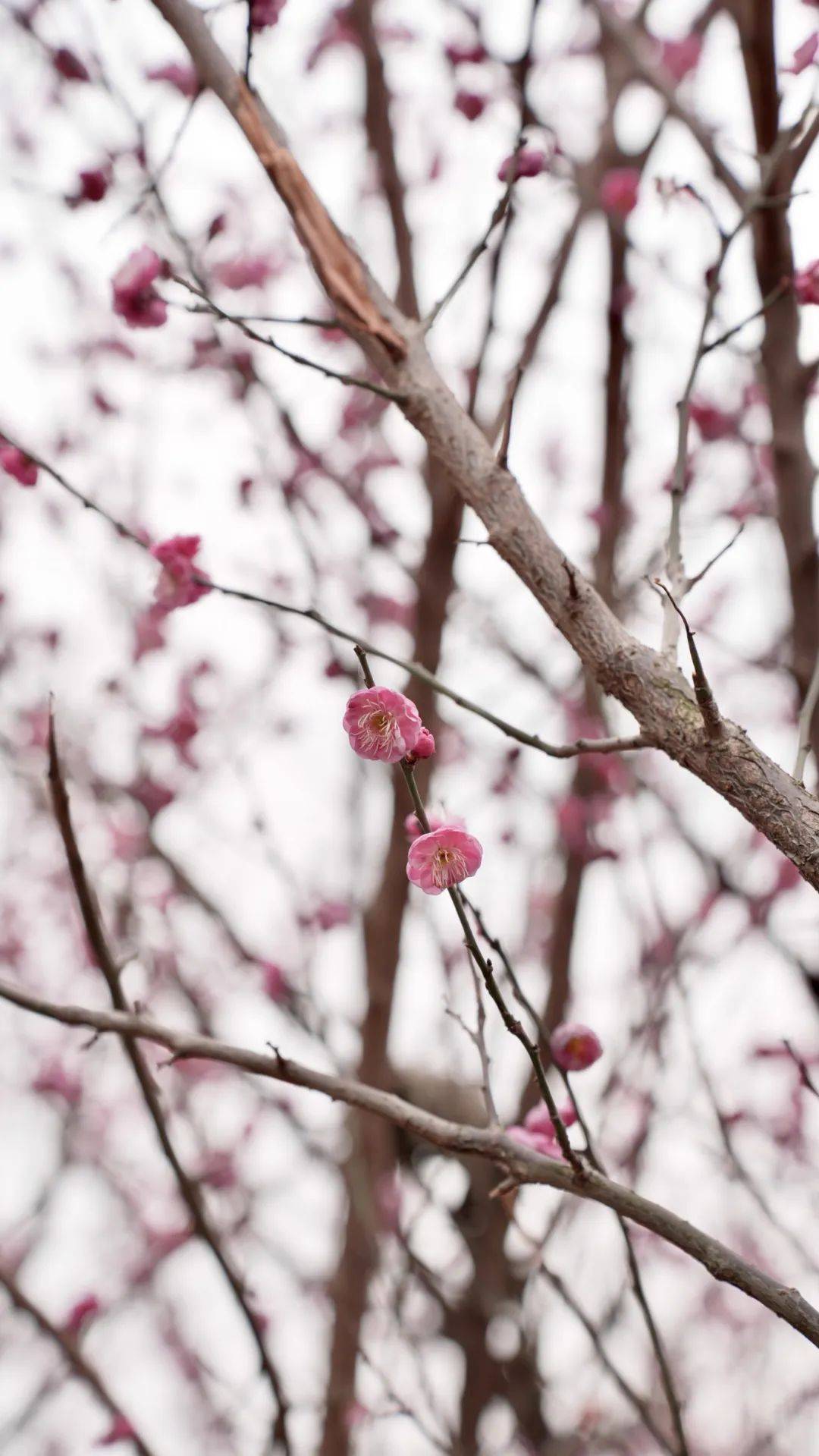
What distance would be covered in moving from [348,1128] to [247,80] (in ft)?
8.07

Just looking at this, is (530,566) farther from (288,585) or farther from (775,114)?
(288,585)

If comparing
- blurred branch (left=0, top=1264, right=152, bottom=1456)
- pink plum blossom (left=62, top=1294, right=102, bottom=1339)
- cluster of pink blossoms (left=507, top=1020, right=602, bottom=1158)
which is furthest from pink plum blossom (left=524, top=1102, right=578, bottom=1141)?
pink plum blossom (left=62, top=1294, right=102, bottom=1339)

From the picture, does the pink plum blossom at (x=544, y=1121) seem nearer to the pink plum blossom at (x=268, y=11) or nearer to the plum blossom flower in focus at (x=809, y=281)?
the plum blossom flower in focus at (x=809, y=281)

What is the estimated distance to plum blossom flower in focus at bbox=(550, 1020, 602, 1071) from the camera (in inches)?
64.2

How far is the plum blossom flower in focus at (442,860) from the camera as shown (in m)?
1.17

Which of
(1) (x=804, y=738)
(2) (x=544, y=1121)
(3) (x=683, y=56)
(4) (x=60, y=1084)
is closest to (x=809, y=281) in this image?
(1) (x=804, y=738)

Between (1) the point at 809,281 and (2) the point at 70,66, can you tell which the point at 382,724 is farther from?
(2) the point at 70,66

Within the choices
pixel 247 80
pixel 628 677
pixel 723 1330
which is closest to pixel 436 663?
pixel 247 80

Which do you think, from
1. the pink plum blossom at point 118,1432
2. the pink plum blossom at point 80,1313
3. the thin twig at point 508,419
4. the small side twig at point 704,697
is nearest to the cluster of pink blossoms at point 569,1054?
the small side twig at point 704,697

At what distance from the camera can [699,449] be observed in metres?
3.78

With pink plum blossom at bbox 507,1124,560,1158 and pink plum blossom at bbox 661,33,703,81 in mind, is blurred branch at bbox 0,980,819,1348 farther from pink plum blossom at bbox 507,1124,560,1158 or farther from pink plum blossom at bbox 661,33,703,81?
pink plum blossom at bbox 661,33,703,81

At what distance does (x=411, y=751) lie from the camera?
4.01 ft

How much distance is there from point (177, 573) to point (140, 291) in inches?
19.3

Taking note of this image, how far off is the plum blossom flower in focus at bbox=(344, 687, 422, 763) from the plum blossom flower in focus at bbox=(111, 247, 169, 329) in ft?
3.20
